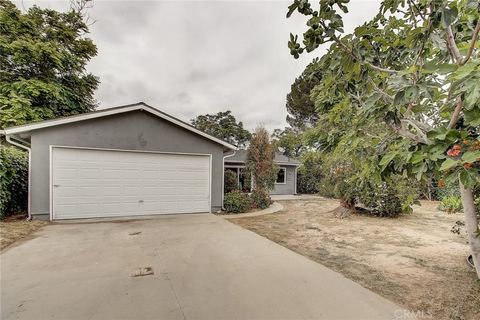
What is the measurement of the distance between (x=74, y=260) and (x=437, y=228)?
9.52m

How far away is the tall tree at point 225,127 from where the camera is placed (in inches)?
1281

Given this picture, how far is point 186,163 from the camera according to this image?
893cm

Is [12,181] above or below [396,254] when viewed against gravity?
above

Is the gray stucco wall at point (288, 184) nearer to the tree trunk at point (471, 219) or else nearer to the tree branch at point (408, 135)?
the tree trunk at point (471, 219)

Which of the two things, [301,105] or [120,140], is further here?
[301,105]

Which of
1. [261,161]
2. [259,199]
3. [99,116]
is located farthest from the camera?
[261,161]

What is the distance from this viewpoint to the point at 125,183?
8023 millimetres

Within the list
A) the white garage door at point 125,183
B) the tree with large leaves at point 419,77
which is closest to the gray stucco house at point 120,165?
the white garage door at point 125,183

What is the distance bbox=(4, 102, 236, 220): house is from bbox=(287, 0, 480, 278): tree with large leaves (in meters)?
6.85

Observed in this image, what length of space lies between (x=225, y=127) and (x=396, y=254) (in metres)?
29.8

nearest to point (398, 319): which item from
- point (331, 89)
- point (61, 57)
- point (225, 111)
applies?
point (331, 89)

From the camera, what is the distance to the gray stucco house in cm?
712

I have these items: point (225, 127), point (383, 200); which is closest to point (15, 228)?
point (383, 200)

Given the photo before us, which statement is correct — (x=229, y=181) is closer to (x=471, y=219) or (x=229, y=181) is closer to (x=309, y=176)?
(x=309, y=176)
